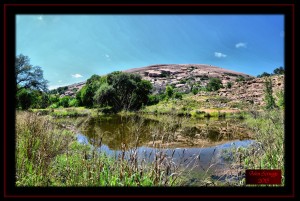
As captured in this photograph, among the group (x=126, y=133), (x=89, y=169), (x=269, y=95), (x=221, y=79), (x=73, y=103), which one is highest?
(x=221, y=79)

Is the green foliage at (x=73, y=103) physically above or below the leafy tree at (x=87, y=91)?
below

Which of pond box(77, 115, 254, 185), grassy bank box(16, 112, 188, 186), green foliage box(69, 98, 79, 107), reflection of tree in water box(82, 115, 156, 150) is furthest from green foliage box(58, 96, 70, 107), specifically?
grassy bank box(16, 112, 188, 186)

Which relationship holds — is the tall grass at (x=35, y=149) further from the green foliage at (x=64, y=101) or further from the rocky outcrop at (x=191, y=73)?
the rocky outcrop at (x=191, y=73)

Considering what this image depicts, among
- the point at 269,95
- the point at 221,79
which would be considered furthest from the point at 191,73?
the point at 269,95

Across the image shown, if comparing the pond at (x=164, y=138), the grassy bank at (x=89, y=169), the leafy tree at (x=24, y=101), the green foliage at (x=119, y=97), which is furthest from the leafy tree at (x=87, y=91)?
the grassy bank at (x=89, y=169)

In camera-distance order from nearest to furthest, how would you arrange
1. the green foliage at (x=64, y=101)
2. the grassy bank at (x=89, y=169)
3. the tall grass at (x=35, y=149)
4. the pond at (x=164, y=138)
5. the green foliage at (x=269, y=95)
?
1. the grassy bank at (x=89, y=169)
2. the tall grass at (x=35, y=149)
3. the pond at (x=164, y=138)
4. the green foliage at (x=64, y=101)
5. the green foliage at (x=269, y=95)

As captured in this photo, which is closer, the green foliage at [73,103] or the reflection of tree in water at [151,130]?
the reflection of tree in water at [151,130]

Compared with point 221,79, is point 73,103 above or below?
below

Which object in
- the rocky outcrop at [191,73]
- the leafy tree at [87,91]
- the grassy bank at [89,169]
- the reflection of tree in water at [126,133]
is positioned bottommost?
the grassy bank at [89,169]

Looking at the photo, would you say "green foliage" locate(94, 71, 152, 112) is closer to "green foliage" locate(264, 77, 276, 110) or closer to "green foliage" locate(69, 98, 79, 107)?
"green foliage" locate(69, 98, 79, 107)

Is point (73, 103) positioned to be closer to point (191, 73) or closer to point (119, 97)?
point (119, 97)
